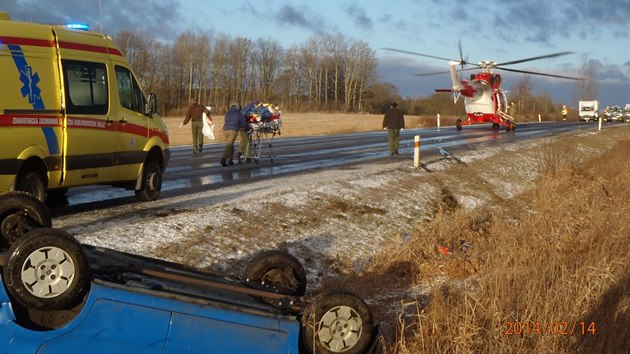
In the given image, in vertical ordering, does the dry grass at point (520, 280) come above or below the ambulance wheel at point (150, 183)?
below

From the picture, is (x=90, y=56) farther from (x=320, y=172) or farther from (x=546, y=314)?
(x=320, y=172)

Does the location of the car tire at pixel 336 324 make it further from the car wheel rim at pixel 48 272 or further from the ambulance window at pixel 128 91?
the ambulance window at pixel 128 91

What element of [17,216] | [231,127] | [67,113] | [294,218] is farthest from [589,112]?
[17,216]

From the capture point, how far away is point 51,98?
9.23m

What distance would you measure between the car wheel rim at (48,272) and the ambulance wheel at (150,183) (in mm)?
7597

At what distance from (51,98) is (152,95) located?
8.25 ft

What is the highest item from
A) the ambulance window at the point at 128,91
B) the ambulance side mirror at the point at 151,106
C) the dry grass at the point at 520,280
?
the ambulance window at the point at 128,91

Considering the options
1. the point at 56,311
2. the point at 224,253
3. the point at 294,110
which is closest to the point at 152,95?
the point at 224,253

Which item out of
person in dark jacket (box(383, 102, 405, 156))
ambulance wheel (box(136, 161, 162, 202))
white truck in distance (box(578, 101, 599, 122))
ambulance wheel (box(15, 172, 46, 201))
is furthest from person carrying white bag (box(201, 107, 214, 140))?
white truck in distance (box(578, 101, 599, 122))

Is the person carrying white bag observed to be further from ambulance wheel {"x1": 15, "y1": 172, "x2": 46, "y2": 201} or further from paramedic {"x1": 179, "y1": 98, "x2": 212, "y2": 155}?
ambulance wheel {"x1": 15, "y1": 172, "x2": 46, "y2": 201}

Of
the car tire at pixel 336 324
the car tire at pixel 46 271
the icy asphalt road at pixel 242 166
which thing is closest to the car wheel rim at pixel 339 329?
the car tire at pixel 336 324

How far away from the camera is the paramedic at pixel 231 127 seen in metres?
18.8

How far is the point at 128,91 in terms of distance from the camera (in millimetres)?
10953

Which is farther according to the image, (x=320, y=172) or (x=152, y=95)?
(x=320, y=172)
